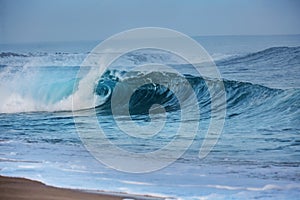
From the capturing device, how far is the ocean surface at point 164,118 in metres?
3.27

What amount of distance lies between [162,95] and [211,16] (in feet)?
2.03

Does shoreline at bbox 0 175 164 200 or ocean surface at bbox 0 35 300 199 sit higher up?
ocean surface at bbox 0 35 300 199

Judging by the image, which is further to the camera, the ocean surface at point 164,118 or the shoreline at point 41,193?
the shoreline at point 41,193

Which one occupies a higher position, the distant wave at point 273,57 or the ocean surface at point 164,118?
the distant wave at point 273,57

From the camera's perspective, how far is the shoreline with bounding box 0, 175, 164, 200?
11.3 ft

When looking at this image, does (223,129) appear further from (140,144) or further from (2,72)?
(2,72)

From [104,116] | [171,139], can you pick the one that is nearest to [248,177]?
[171,139]

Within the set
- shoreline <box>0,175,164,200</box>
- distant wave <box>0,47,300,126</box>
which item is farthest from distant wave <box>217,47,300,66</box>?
shoreline <box>0,175,164,200</box>

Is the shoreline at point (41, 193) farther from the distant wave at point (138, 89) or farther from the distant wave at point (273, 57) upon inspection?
the distant wave at point (273, 57)

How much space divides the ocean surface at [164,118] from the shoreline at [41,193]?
4 centimetres

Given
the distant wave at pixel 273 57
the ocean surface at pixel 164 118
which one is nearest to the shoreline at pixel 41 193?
the ocean surface at pixel 164 118

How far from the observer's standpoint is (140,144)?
11.5 ft

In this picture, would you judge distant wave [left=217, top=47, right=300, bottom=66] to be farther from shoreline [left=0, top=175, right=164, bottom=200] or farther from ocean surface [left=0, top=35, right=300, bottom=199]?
shoreline [left=0, top=175, right=164, bottom=200]

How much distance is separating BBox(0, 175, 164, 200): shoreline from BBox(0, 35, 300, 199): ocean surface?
4 centimetres
